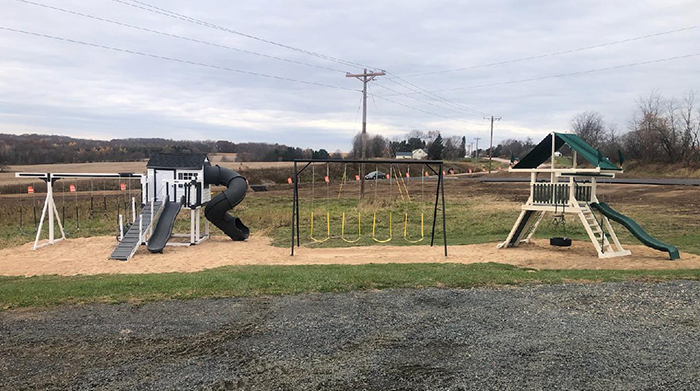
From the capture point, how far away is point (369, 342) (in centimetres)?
618

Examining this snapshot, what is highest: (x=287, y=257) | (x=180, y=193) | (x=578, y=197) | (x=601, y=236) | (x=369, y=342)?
(x=578, y=197)

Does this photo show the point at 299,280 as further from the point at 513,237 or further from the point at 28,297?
the point at 513,237

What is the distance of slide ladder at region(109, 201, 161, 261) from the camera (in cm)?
1499

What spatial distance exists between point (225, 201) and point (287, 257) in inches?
182

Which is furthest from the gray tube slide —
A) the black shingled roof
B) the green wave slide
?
the green wave slide

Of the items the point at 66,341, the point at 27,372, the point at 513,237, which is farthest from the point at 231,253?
the point at 27,372

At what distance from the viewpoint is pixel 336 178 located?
58938 millimetres

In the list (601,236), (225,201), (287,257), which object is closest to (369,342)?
(287,257)

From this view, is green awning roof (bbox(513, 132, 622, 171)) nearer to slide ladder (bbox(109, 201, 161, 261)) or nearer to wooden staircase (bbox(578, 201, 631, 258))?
wooden staircase (bbox(578, 201, 631, 258))

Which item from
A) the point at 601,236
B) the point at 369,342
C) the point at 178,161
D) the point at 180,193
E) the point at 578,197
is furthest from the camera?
the point at 178,161

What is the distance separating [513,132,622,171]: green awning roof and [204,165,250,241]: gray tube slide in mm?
9492

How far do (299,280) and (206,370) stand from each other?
14.5 feet

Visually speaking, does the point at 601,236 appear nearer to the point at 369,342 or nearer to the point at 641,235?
the point at 641,235

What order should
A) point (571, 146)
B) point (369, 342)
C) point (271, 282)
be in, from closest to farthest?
point (369, 342) < point (271, 282) < point (571, 146)
